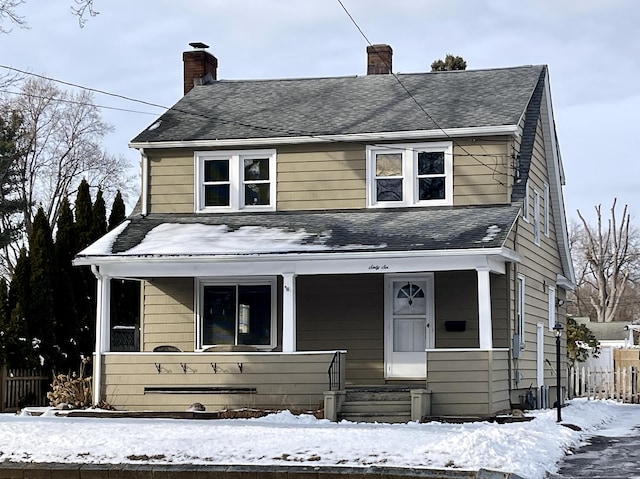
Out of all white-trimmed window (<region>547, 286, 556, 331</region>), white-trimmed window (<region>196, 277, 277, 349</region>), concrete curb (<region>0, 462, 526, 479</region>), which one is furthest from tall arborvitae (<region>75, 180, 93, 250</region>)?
concrete curb (<region>0, 462, 526, 479</region>)

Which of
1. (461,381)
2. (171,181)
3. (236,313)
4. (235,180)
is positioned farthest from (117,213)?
(461,381)

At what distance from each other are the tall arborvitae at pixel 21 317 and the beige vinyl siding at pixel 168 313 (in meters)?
2.58

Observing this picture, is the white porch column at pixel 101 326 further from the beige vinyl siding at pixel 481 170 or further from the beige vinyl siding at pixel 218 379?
the beige vinyl siding at pixel 481 170

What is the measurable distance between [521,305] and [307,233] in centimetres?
503

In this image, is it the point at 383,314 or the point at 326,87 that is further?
the point at 326,87

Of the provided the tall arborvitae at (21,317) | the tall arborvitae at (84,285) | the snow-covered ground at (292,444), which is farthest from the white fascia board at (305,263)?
the tall arborvitae at (84,285)

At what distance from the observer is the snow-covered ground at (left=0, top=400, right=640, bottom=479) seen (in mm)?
13828

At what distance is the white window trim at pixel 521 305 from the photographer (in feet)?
74.6

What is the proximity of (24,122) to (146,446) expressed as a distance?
106ft

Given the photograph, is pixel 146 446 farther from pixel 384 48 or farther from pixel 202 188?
pixel 384 48

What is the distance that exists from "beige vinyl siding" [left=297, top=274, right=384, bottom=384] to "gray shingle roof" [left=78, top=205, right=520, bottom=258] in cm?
133

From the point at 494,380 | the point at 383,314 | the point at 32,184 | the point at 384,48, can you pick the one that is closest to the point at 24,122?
the point at 32,184

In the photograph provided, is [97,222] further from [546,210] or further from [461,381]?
[461,381]

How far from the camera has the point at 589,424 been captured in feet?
66.7
